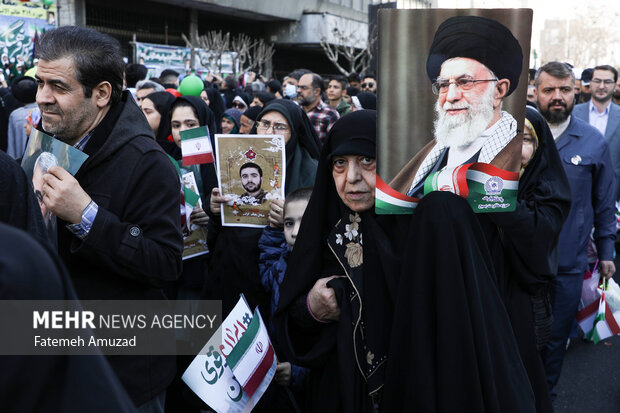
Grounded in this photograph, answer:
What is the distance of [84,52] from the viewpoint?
83.9 inches

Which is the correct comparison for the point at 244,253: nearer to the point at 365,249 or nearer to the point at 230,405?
the point at 230,405

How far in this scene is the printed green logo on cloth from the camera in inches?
73.5

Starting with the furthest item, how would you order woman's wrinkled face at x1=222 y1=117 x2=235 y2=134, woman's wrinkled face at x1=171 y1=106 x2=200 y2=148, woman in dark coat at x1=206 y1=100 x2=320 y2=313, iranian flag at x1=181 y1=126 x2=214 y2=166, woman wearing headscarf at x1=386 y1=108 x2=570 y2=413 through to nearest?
woman's wrinkled face at x1=222 y1=117 x2=235 y2=134 → woman's wrinkled face at x1=171 y1=106 x2=200 y2=148 → iranian flag at x1=181 y1=126 x2=214 y2=166 → woman in dark coat at x1=206 y1=100 x2=320 y2=313 → woman wearing headscarf at x1=386 y1=108 x2=570 y2=413

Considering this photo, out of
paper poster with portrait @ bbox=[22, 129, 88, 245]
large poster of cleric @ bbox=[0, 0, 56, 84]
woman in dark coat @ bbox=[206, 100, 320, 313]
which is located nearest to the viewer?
paper poster with portrait @ bbox=[22, 129, 88, 245]

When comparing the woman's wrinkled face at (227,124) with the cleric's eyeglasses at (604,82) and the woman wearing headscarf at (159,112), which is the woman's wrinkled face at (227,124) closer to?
the woman wearing headscarf at (159,112)

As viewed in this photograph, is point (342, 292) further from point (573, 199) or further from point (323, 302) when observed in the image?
point (573, 199)

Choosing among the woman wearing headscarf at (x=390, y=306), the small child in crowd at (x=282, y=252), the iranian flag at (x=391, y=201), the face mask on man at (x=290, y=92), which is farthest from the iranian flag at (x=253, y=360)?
the face mask on man at (x=290, y=92)

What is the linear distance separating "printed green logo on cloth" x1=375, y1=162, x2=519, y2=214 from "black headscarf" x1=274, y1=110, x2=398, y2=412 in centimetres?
24

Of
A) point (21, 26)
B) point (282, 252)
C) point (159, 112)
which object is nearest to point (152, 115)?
point (159, 112)

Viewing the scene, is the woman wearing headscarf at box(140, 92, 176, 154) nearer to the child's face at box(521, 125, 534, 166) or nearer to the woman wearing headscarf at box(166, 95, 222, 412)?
the woman wearing headscarf at box(166, 95, 222, 412)

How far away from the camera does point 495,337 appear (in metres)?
1.72

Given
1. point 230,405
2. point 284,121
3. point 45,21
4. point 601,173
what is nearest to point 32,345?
point 230,405

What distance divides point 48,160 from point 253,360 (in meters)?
1.08

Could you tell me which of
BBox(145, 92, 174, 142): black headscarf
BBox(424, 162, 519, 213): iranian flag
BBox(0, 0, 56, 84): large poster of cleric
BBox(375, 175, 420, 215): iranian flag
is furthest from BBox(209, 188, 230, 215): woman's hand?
BBox(0, 0, 56, 84): large poster of cleric
